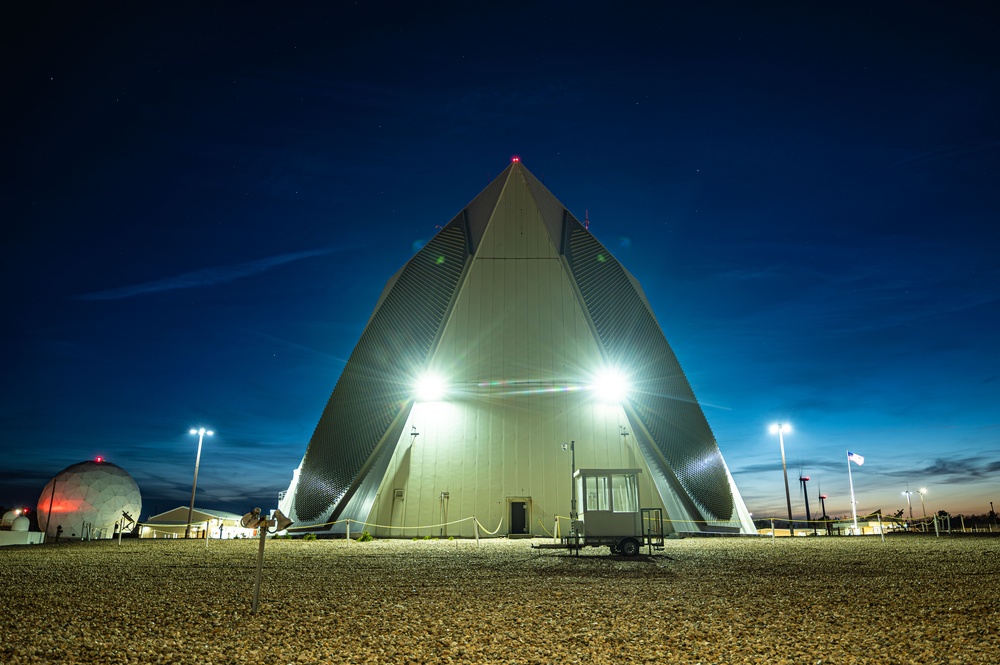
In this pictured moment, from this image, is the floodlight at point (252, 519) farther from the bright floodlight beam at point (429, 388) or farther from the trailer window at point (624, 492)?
the bright floodlight beam at point (429, 388)

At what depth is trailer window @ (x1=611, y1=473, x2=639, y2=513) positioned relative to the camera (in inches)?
681

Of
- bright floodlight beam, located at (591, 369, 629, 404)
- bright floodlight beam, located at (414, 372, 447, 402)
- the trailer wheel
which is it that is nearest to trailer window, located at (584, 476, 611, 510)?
the trailer wheel

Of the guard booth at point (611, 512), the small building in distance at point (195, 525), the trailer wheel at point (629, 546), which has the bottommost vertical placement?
the small building in distance at point (195, 525)

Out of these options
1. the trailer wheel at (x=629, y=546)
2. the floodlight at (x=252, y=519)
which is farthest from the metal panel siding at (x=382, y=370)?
the floodlight at (x=252, y=519)

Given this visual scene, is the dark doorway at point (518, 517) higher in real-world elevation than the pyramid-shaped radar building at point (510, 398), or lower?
lower

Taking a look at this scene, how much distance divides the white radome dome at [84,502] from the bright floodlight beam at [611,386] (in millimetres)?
Answer: 32967

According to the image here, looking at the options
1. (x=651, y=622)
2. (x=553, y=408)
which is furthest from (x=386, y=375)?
(x=651, y=622)

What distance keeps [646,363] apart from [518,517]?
31.1 feet

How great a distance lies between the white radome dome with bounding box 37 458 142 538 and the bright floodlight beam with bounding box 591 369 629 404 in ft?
108

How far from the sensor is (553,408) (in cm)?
2914

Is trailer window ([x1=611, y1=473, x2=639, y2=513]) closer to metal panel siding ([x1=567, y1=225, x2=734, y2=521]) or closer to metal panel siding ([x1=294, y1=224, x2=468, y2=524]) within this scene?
metal panel siding ([x1=567, y1=225, x2=734, y2=521])

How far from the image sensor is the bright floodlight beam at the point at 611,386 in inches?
1161

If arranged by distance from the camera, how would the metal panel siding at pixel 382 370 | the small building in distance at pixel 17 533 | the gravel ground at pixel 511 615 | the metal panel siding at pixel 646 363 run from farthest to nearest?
the small building in distance at pixel 17 533, the metal panel siding at pixel 382 370, the metal panel siding at pixel 646 363, the gravel ground at pixel 511 615

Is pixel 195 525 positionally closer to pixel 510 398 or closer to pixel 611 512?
pixel 510 398
